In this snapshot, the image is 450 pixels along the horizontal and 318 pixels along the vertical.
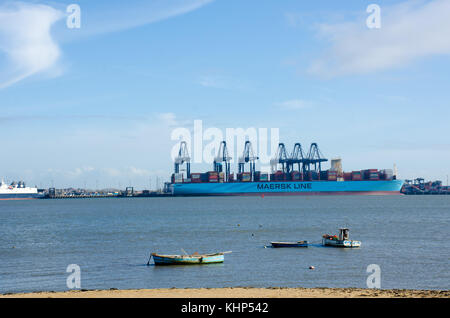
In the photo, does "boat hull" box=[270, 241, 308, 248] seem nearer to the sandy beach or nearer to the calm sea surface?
the calm sea surface

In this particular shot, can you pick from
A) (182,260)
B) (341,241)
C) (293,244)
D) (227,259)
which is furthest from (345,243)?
(182,260)

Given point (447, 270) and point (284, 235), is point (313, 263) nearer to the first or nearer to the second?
point (447, 270)

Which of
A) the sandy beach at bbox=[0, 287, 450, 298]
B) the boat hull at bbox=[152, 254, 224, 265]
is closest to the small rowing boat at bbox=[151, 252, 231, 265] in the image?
the boat hull at bbox=[152, 254, 224, 265]

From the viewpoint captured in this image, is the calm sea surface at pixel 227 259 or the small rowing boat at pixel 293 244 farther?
the small rowing boat at pixel 293 244

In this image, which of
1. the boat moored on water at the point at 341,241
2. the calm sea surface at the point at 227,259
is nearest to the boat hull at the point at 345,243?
the boat moored on water at the point at 341,241

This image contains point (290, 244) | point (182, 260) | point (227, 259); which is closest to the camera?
point (182, 260)

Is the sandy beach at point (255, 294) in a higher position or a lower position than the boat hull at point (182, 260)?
higher

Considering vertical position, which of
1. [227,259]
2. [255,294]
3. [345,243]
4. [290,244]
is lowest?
[227,259]

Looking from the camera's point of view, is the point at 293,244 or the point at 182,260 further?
the point at 293,244

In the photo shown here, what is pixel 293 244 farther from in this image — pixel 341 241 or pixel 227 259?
pixel 227 259

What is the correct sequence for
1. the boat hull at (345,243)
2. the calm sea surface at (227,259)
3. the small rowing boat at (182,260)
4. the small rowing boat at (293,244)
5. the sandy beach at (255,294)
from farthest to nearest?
the small rowing boat at (293,244) < the boat hull at (345,243) < the small rowing boat at (182,260) < the calm sea surface at (227,259) < the sandy beach at (255,294)

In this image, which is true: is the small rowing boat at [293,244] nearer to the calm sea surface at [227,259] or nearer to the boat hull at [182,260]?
the calm sea surface at [227,259]
